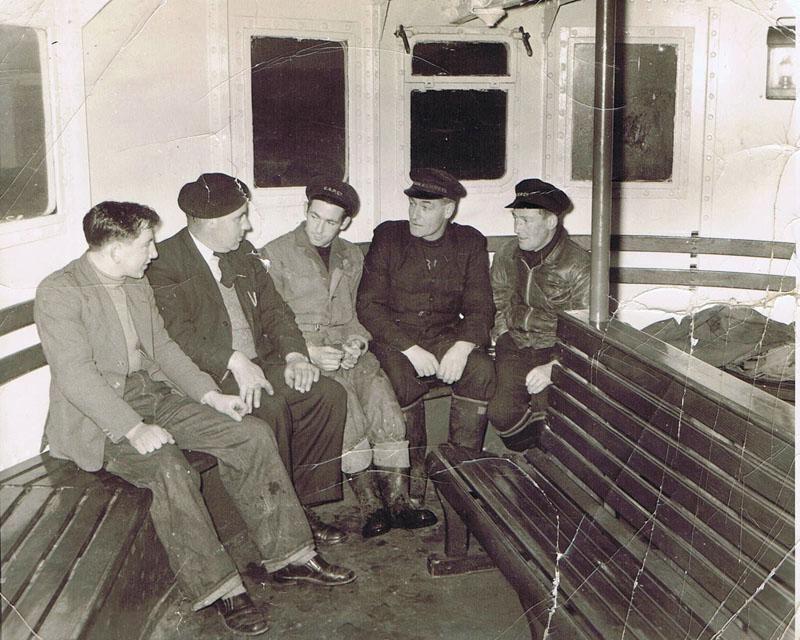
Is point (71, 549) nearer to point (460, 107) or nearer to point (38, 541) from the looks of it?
point (38, 541)

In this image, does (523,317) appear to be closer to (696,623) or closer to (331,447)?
(331,447)

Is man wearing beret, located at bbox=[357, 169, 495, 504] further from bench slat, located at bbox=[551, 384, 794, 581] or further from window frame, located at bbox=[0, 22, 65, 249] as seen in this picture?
window frame, located at bbox=[0, 22, 65, 249]

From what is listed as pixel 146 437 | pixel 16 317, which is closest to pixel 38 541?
pixel 146 437

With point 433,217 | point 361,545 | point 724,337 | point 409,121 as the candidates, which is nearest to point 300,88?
point 409,121

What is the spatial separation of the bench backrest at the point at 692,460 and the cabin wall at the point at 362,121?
159 cm

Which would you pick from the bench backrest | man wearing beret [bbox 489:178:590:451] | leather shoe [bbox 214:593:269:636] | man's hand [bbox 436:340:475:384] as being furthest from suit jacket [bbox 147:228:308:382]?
the bench backrest

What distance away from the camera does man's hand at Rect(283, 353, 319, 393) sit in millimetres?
3289

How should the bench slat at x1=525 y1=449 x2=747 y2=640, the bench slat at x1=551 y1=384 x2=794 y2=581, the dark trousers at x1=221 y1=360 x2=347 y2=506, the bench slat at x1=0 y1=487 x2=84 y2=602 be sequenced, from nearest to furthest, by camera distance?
the bench slat at x1=551 y1=384 x2=794 y2=581
the bench slat at x1=525 y1=449 x2=747 y2=640
the bench slat at x1=0 y1=487 x2=84 y2=602
the dark trousers at x1=221 y1=360 x2=347 y2=506

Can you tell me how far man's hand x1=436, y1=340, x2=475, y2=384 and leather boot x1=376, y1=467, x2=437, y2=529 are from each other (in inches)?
21.1

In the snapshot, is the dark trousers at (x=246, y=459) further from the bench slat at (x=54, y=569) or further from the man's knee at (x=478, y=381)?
the man's knee at (x=478, y=381)

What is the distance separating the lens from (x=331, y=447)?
3.38 metres

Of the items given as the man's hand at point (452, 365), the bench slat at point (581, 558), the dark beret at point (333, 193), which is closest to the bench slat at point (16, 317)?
the dark beret at point (333, 193)

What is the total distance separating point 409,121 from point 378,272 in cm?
117

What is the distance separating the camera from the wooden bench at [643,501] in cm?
183
